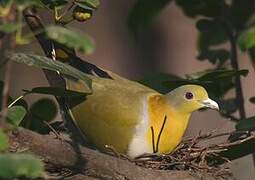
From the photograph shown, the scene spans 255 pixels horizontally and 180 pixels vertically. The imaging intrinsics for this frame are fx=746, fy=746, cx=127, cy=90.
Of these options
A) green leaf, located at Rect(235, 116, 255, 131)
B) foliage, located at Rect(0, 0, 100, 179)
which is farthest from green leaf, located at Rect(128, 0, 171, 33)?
green leaf, located at Rect(235, 116, 255, 131)

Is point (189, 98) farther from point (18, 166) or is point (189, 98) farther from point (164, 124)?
point (18, 166)

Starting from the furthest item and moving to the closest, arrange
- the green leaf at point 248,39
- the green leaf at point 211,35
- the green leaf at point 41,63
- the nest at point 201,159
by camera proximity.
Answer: the green leaf at point 211,35 < the nest at point 201,159 < the green leaf at point 41,63 < the green leaf at point 248,39

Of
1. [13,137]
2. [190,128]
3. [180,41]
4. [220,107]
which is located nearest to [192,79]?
[220,107]

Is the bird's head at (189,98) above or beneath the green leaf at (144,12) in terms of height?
beneath

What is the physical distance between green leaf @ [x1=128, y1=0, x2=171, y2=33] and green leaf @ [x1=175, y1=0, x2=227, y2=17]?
0.54 feet

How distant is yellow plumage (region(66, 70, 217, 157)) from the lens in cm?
379

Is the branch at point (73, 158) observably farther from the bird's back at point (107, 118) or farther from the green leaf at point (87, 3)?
the bird's back at point (107, 118)

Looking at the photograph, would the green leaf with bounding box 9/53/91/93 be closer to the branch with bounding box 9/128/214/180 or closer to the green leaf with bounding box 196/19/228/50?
the branch with bounding box 9/128/214/180

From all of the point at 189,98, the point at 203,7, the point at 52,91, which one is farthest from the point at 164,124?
the point at 52,91

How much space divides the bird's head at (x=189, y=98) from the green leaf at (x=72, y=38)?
86.3 inches

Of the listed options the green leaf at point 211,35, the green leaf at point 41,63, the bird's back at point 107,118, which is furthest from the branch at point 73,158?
the green leaf at point 211,35

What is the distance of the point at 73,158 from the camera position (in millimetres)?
2658

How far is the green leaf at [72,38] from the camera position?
169 cm

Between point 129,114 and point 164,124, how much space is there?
10.2 inches
